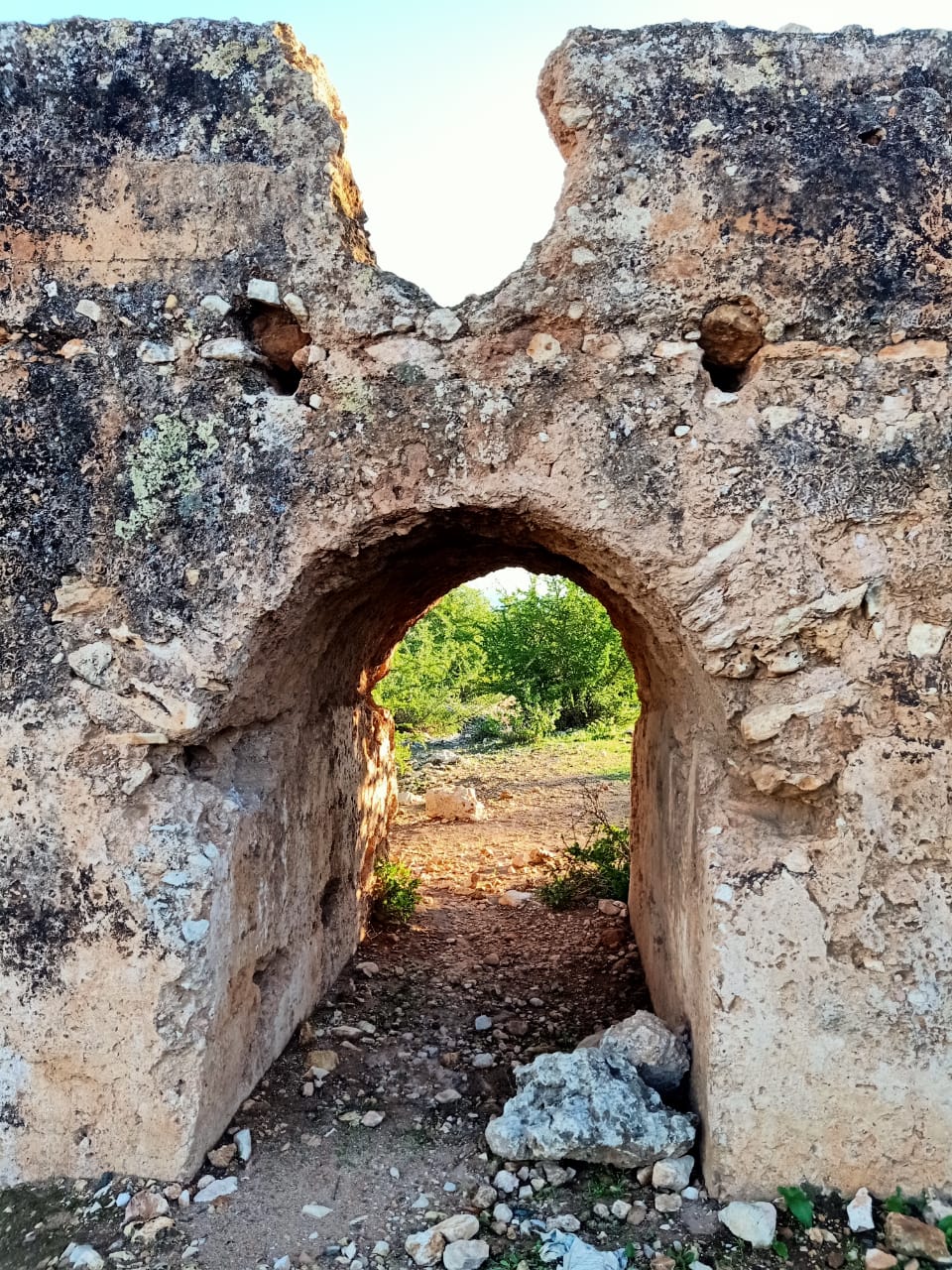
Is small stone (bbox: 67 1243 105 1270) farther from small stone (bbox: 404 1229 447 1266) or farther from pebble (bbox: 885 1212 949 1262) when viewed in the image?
pebble (bbox: 885 1212 949 1262)

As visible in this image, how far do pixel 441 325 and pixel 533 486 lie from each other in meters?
0.53

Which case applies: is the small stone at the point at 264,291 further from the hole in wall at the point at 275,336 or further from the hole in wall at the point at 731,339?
the hole in wall at the point at 731,339

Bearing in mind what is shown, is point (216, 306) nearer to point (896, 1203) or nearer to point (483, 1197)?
point (483, 1197)

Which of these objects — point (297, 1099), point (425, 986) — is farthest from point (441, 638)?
point (297, 1099)

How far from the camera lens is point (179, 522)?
2484mm

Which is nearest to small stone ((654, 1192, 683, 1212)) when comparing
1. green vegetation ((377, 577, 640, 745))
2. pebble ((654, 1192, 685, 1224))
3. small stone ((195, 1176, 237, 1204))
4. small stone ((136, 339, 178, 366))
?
pebble ((654, 1192, 685, 1224))

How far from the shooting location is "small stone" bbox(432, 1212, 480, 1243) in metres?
2.26

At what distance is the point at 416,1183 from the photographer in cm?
250

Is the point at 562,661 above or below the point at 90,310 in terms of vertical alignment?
below

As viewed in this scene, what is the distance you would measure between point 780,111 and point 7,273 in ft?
7.39

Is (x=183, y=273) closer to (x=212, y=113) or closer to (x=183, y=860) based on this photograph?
(x=212, y=113)

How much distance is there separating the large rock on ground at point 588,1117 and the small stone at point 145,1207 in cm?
91

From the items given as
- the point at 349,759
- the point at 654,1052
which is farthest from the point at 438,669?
the point at 654,1052

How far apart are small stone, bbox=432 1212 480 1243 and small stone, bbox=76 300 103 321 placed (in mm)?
2677
